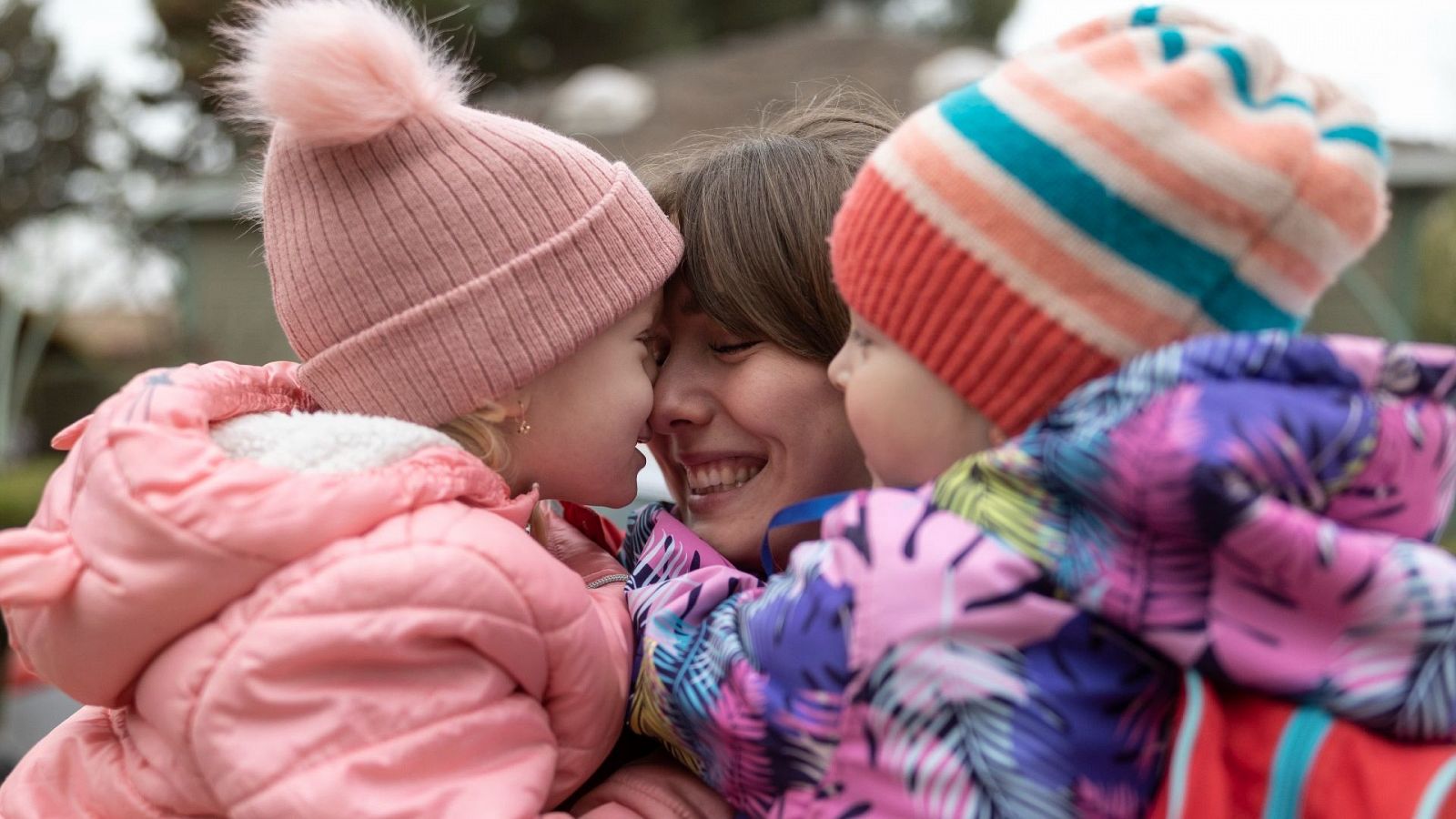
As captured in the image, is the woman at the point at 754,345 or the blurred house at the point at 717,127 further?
the blurred house at the point at 717,127

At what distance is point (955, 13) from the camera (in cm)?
2723

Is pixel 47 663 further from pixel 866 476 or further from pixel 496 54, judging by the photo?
pixel 496 54

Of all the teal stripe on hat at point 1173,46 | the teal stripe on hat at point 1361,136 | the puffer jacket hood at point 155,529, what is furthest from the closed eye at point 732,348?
the teal stripe on hat at point 1361,136

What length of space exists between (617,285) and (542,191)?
0.64 feet

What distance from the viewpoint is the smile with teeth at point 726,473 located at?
222cm

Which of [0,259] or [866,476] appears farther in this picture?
[0,259]

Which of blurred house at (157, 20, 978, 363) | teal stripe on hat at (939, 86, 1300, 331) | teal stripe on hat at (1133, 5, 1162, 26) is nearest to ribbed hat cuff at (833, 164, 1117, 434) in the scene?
teal stripe on hat at (939, 86, 1300, 331)

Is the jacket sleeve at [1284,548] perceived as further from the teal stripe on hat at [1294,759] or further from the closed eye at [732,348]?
the closed eye at [732,348]

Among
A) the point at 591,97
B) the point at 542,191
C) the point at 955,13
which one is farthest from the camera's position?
the point at 955,13

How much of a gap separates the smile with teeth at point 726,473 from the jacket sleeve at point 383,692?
667 millimetres

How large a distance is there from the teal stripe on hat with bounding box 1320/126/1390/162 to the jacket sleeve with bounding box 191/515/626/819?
3.68 ft

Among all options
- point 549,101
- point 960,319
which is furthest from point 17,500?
point 960,319

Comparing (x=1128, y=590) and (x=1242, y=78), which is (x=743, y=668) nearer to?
(x=1128, y=590)

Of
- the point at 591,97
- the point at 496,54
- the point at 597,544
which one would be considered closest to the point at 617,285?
the point at 597,544
